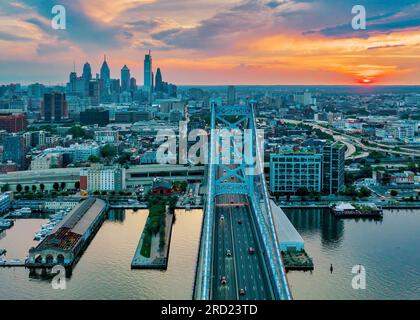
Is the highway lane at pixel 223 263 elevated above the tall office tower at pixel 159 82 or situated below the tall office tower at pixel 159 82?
below

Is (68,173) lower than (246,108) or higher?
lower

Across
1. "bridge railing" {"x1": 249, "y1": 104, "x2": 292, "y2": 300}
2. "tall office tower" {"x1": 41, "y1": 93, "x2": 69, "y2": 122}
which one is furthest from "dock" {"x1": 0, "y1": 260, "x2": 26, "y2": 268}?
"tall office tower" {"x1": 41, "y1": 93, "x2": 69, "y2": 122}

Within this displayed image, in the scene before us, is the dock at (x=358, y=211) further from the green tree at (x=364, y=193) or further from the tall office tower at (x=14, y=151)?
the tall office tower at (x=14, y=151)

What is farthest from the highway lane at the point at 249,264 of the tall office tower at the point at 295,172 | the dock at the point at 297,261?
the tall office tower at the point at 295,172

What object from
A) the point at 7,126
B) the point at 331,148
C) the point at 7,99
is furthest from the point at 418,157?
the point at 7,99

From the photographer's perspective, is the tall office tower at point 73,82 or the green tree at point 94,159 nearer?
the green tree at point 94,159

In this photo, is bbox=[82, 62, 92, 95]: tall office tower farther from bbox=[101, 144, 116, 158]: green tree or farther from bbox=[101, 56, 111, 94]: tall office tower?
bbox=[101, 144, 116, 158]: green tree
